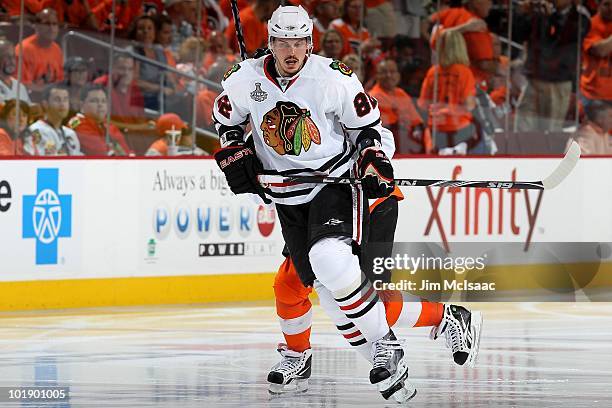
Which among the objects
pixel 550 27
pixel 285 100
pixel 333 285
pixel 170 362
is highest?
pixel 550 27

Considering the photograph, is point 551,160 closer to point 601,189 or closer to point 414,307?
point 601,189

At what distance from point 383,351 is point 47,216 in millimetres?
2776

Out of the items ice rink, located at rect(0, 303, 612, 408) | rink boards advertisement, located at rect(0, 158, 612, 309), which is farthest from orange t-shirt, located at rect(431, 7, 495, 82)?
ice rink, located at rect(0, 303, 612, 408)

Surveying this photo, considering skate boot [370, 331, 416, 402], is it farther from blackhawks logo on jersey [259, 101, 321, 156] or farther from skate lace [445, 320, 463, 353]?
blackhawks logo on jersey [259, 101, 321, 156]

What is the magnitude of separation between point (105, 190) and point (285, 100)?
8.70 feet

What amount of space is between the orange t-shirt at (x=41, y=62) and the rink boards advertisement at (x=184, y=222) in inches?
17.9

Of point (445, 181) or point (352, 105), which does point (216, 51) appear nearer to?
point (445, 181)

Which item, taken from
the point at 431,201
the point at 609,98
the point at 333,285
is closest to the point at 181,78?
the point at 431,201

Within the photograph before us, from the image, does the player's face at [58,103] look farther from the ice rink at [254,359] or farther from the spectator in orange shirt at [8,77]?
the ice rink at [254,359]

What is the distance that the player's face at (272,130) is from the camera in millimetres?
4375

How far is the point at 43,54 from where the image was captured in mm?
6891

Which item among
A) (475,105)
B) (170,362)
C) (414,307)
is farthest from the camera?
(475,105)

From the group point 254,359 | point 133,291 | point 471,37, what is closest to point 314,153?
point 254,359

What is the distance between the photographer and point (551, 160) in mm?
7621
